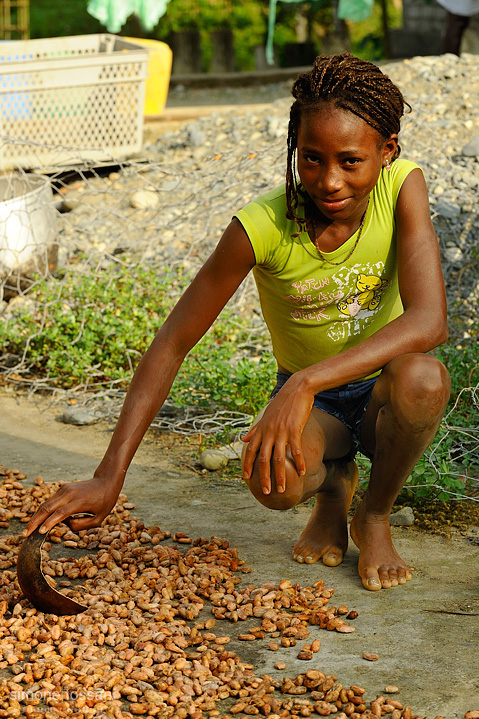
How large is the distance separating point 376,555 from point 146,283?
2.51 metres

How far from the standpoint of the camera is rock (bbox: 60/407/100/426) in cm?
395

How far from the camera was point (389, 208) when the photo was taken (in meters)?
2.53

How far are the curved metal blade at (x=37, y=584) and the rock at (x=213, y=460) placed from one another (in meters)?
1.18

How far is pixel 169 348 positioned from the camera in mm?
2445

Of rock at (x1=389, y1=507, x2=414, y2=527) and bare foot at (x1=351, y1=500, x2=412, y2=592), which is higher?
bare foot at (x1=351, y1=500, x2=412, y2=592)

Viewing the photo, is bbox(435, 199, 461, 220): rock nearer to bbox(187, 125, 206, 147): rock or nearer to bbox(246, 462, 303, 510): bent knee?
bbox(246, 462, 303, 510): bent knee

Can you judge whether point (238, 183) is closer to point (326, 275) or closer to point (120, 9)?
point (326, 275)

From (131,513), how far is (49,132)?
17.1ft

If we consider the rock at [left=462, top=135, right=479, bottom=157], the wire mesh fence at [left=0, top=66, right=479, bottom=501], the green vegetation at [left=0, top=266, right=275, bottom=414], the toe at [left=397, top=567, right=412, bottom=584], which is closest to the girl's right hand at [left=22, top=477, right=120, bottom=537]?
the toe at [left=397, top=567, right=412, bottom=584]

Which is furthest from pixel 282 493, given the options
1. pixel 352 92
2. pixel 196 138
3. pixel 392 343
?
A: pixel 196 138

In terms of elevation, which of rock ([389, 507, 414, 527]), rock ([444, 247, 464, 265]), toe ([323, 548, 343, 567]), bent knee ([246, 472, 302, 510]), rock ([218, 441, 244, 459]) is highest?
bent knee ([246, 472, 302, 510])

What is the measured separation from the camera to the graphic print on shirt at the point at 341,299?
2.54m

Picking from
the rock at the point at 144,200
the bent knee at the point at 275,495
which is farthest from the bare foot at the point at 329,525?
the rock at the point at 144,200

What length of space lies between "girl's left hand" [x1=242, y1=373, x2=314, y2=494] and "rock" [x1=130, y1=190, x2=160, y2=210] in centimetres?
474
